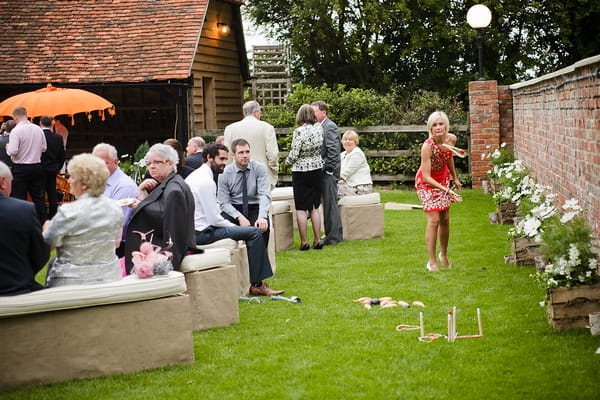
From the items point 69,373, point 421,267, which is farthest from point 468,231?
point 69,373

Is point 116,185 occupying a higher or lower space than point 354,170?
higher

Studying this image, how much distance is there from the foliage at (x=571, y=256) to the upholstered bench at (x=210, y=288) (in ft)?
8.65

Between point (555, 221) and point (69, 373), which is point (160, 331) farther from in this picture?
point (555, 221)

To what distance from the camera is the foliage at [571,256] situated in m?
6.52

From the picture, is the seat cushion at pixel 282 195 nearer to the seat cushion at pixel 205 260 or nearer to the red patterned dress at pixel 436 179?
the red patterned dress at pixel 436 179

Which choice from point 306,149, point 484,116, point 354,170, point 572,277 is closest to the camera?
point 572,277

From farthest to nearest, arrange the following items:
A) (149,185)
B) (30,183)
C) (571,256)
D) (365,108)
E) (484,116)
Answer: (365,108) → (484,116) → (30,183) → (149,185) → (571,256)

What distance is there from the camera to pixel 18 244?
19.5 ft

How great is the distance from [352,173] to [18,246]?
25.0ft

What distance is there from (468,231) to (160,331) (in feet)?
24.4

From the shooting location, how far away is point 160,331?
6.32 metres

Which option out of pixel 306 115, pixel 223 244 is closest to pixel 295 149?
pixel 306 115

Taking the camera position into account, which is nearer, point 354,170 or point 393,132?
point 354,170

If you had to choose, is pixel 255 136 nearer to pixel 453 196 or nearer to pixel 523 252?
pixel 453 196
